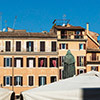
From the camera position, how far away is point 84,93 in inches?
273

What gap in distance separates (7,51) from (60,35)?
7609 mm

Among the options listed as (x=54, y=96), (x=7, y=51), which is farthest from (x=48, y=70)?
(x=54, y=96)

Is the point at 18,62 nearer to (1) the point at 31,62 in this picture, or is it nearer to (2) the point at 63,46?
(1) the point at 31,62

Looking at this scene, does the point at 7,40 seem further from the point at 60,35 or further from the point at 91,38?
the point at 91,38

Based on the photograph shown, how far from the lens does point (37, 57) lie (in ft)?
156

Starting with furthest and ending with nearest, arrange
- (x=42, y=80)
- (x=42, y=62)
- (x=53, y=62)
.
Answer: (x=53, y=62)
(x=42, y=62)
(x=42, y=80)

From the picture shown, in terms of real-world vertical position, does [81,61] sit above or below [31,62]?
above

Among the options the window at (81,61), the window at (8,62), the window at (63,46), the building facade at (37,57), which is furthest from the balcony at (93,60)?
the window at (8,62)

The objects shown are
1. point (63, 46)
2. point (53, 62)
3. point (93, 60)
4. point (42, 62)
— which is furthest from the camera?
point (93, 60)

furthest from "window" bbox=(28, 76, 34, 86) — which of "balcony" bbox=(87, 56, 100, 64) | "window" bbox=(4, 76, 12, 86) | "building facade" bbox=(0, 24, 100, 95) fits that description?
"balcony" bbox=(87, 56, 100, 64)

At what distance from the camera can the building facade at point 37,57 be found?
46.8 meters

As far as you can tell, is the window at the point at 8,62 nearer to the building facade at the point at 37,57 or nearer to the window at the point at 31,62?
the building facade at the point at 37,57

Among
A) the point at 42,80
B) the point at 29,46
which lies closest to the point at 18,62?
the point at 29,46

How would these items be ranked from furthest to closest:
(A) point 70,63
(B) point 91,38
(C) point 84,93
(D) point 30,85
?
1. (B) point 91,38
2. (D) point 30,85
3. (A) point 70,63
4. (C) point 84,93
